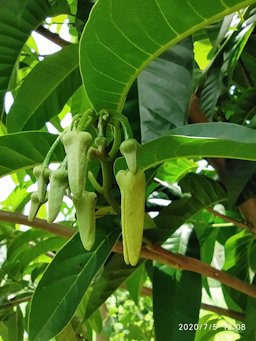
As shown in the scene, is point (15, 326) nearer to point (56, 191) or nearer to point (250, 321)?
point (250, 321)

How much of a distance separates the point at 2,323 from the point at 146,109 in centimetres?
59

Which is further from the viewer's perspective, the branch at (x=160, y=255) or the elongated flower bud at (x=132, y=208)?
the branch at (x=160, y=255)

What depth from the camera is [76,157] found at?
0.40 m

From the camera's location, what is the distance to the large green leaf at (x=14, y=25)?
2.17ft

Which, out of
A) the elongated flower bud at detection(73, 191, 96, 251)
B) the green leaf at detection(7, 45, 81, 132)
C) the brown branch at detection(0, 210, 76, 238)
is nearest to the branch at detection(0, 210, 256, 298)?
the brown branch at detection(0, 210, 76, 238)

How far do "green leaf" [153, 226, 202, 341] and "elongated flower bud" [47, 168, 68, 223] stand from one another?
388mm

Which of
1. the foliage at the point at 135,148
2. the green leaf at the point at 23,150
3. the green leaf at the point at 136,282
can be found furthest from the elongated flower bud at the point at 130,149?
the green leaf at the point at 136,282

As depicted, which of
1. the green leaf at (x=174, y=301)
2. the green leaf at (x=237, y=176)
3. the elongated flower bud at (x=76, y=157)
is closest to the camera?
A: the elongated flower bud at (x=76, y=157)

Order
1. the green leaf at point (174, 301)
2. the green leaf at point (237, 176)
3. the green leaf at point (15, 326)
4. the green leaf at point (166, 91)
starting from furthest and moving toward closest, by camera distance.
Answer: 1. the green leaf at point (15, 326)
2. the green leaf at point (174, 301)
3. the green leaf at point (237, 176)
4. the green leaf at point (166, 91)

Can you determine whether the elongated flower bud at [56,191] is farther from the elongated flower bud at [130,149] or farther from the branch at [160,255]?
the branch at [160,255]

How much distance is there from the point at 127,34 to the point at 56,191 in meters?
0.14

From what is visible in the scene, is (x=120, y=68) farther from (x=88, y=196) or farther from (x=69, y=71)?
(x=69, y=71)

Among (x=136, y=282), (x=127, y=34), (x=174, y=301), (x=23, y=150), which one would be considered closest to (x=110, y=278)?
(x=174, y=301)
